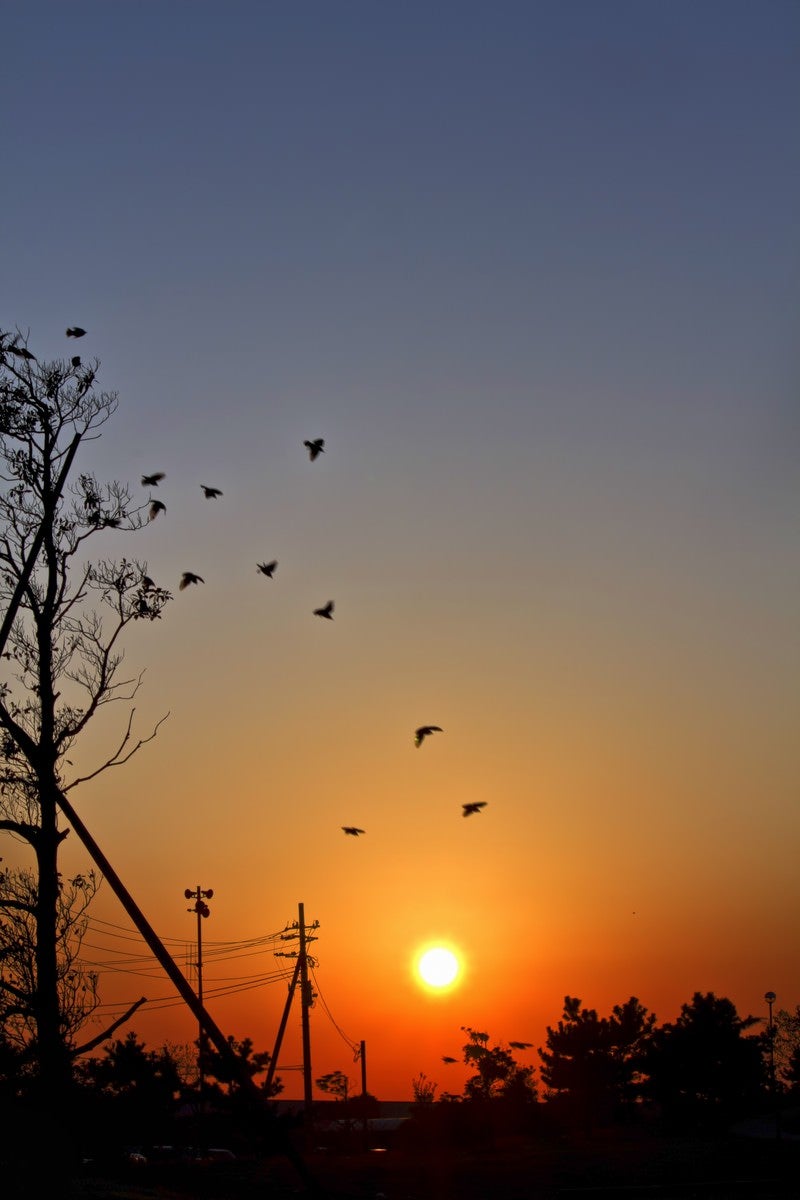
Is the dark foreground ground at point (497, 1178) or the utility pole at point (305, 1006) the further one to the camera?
the utility pole at point (305, 1006)

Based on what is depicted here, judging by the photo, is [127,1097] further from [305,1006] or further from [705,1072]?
[705,1072]

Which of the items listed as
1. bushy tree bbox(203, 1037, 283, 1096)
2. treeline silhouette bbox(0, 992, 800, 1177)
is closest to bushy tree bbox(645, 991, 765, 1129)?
treeline silhouette bbox(0, 992, 800, 1177)

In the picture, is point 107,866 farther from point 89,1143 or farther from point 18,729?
point 89,1143

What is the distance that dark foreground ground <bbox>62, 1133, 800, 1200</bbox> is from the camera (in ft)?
83.8

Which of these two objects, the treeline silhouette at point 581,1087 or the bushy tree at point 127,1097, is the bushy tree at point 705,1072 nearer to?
the treeline silhouette at point 581,1087

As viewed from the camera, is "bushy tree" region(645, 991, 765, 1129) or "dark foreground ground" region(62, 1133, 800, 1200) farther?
"bushy tree" region(645, 991, 765, 1129)

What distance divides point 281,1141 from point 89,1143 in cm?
957

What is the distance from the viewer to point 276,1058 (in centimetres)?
5550

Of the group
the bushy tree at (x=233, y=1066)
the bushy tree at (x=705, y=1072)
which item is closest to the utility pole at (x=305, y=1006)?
the bushy tree at (x=233, y=1066)

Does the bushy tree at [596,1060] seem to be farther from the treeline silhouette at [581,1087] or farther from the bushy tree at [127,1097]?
the bushy tree at [127,1097]

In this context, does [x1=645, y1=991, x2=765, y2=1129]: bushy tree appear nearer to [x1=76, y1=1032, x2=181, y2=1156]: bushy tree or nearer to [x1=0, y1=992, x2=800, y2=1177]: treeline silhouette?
[x1=0, y1=992, x2=800, y2=1177]: treeline silhouette

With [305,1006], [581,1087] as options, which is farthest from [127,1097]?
[581,1087]

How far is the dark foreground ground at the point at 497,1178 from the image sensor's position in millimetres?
25547

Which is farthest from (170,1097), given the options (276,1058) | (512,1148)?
(512,1148)
